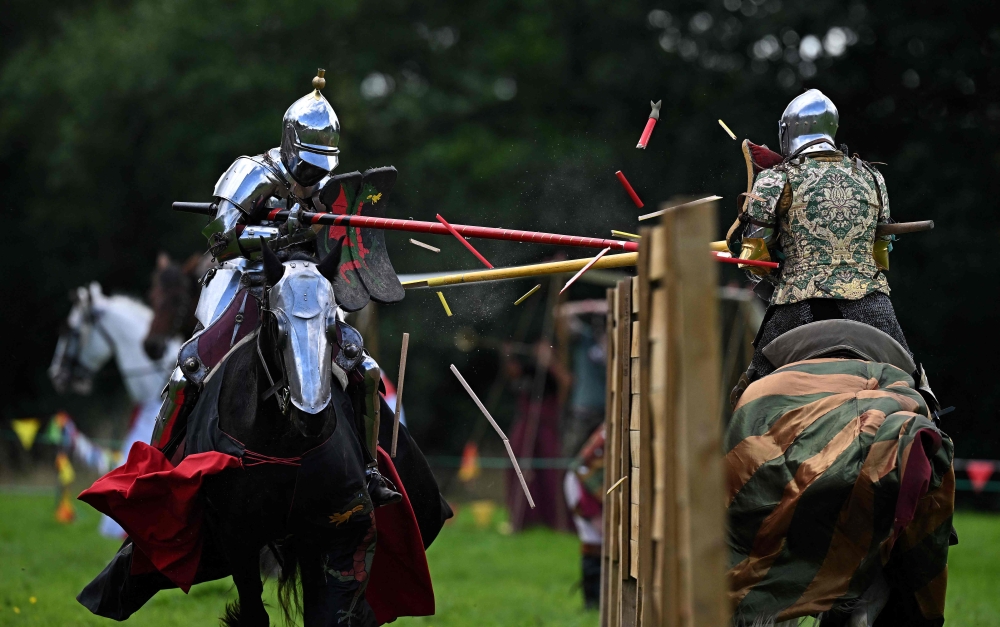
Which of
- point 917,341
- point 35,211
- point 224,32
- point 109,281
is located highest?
point 224,32

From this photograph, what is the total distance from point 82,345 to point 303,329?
26.9 feet

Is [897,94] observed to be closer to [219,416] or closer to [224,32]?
[224,32]

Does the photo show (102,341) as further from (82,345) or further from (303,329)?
(303,329)

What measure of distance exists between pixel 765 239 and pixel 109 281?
61.7ft

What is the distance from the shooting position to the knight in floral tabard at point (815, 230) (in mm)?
5133

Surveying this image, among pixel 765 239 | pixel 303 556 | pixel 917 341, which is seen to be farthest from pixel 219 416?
pixel 917 341

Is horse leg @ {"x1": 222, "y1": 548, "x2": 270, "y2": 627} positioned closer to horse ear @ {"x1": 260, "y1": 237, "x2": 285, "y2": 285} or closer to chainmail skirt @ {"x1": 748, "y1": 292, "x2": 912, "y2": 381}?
horse ear @ {"x1": 260, "y1": 237, "x2": 285, "y2": 285}

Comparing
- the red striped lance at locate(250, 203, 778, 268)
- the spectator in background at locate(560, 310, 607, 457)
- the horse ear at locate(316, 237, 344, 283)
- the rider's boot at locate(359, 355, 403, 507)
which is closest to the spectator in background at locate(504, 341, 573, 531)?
the spectator in background at locate(560, 310, 607, 457)

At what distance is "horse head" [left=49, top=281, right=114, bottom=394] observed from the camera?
11875 mm

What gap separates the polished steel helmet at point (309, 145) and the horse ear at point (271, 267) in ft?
3.46

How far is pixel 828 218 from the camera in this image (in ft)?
17.0

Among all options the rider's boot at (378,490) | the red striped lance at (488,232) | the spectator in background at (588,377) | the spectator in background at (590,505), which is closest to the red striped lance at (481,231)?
the red striped lance at (488,232)

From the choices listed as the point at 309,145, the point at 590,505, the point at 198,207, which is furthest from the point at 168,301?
the point at 309,145

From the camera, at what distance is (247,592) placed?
5.14m
